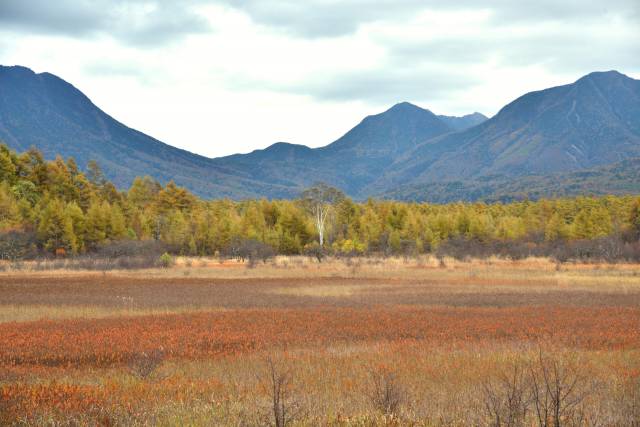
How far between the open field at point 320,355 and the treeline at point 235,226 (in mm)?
39863

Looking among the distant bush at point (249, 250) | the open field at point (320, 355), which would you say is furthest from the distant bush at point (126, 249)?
the open field at point (320, 355)

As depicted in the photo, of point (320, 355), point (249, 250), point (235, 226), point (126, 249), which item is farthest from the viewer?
point (235, 226)

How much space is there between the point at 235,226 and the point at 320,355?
7156 cm

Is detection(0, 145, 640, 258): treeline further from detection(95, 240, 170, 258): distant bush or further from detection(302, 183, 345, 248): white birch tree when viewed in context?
detection(95, 240, 170, 258): distant bush

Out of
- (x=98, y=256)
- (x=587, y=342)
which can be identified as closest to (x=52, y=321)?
(x=587, y=342)

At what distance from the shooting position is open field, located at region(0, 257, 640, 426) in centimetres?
1007

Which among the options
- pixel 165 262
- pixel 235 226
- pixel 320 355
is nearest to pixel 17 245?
pixel 165 262

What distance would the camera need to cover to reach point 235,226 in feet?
285

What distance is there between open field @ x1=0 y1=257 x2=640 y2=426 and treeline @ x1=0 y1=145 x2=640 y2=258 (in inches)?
1569

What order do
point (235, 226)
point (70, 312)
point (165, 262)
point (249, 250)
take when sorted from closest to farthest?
point (70, 312) < point (165, 262) < point (249, 250) < point (235, 226)

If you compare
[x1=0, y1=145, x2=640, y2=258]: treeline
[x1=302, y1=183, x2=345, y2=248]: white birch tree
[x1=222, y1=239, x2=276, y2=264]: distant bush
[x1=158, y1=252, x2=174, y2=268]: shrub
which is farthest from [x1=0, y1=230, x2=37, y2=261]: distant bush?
[x1=302, y1=183, x2=345, y2=248]: white birch tree

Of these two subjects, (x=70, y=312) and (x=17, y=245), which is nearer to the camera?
(x=70, y=312)

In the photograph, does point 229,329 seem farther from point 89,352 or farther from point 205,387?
point 205,387

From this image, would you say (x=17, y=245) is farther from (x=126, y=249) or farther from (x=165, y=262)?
(x=165, y=262)
